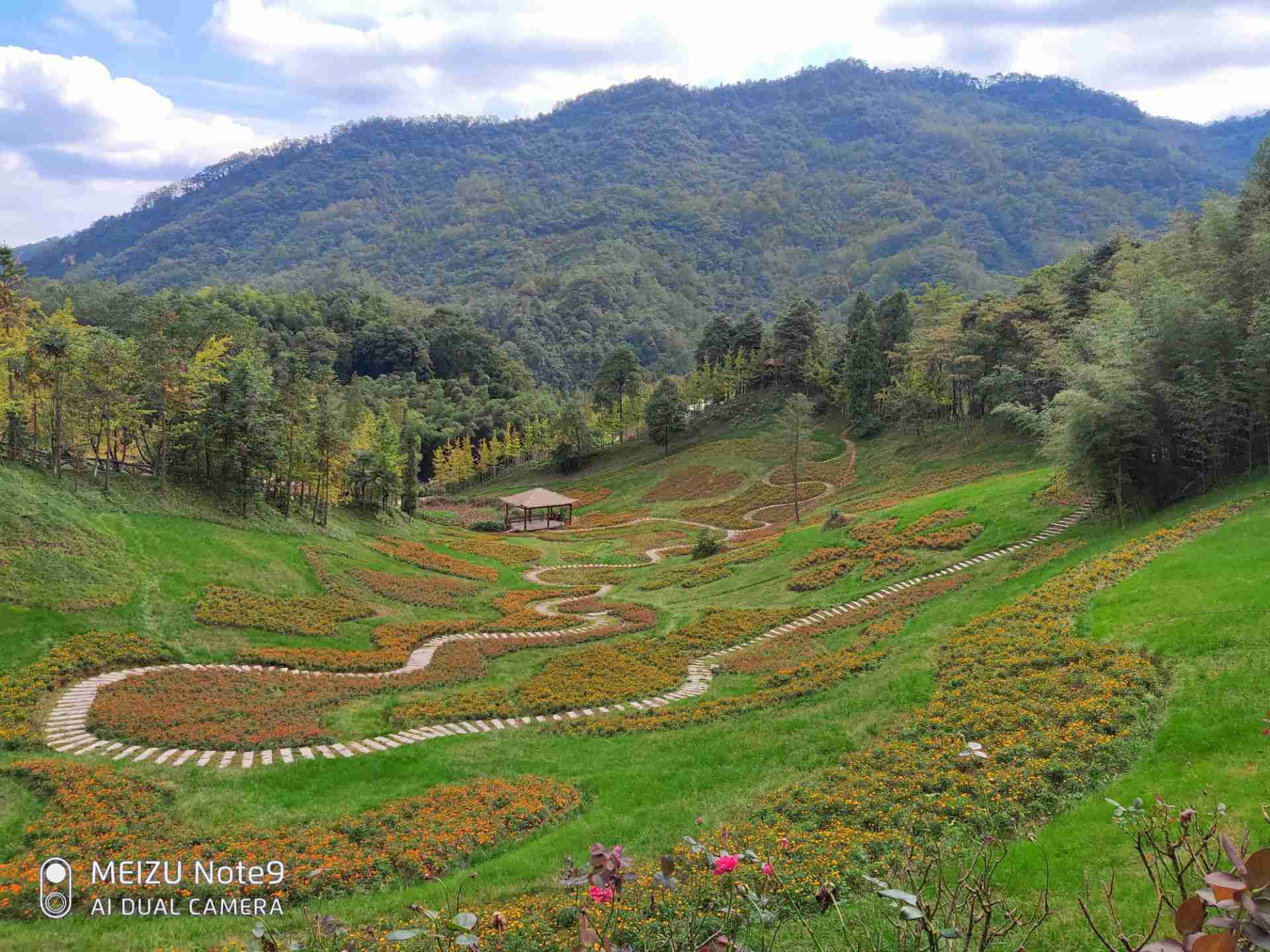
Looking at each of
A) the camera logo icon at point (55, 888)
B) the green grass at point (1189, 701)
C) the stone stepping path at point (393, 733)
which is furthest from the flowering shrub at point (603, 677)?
the green grass at point (1189, 701)

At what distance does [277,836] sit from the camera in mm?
13727

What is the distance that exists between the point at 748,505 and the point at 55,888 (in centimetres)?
6172

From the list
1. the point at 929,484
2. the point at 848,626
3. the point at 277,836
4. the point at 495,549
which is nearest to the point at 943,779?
the point at 277,836

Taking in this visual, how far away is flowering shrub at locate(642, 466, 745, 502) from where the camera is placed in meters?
77.2

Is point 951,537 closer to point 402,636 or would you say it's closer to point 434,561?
point 402,636

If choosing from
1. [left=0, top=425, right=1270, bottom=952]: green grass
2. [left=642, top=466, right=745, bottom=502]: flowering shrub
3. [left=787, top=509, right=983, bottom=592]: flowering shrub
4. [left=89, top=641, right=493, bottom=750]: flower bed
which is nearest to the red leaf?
[left=0, top=425, right=1270, bottom=952]: green grass

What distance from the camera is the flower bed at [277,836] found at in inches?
464

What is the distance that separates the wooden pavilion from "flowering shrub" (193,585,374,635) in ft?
122

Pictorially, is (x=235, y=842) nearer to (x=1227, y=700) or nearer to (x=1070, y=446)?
(x=1227, y=700)

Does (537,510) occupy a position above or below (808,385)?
below

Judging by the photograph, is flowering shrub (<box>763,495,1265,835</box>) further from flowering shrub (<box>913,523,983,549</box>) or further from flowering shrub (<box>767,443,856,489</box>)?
flowering shrub (<box>767,443,856,489</box>)

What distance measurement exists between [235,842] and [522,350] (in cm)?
19036

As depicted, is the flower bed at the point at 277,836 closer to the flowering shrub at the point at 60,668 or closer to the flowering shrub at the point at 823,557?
the flowering shrub at the point at 60,668

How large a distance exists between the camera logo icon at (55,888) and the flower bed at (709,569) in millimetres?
32781
